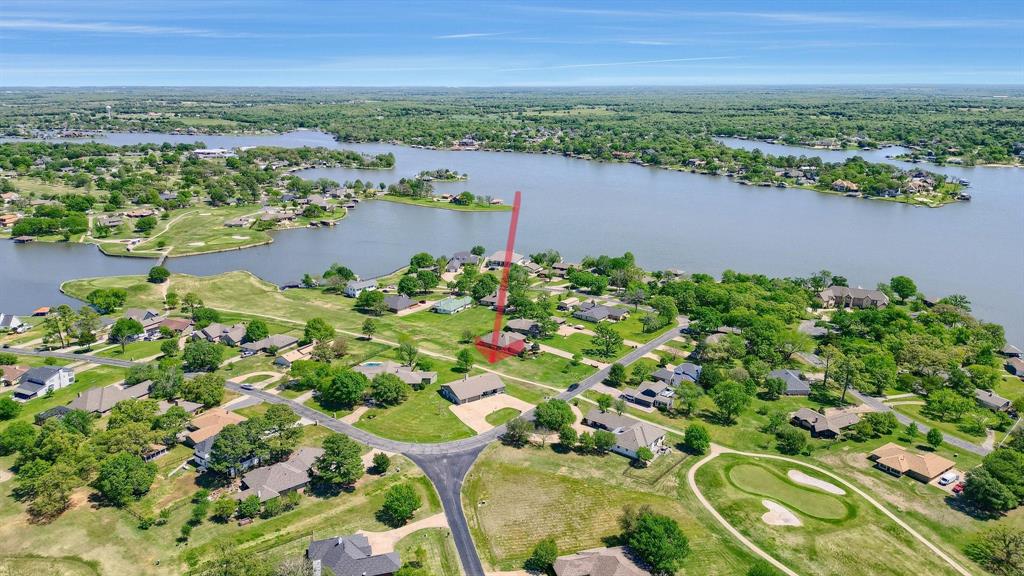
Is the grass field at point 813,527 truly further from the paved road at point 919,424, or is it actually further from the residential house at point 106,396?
the residential house at point 106,396

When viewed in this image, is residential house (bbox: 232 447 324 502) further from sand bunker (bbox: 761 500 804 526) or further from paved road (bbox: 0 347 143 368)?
sand bunker (bbox: 761 500 804 526)

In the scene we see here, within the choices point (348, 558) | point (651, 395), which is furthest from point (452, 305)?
point (348, 558)

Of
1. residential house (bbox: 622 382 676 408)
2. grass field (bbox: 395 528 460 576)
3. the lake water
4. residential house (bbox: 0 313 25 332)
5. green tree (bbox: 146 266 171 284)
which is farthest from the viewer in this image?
the lake water

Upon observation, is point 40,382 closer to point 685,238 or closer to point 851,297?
point 851,297

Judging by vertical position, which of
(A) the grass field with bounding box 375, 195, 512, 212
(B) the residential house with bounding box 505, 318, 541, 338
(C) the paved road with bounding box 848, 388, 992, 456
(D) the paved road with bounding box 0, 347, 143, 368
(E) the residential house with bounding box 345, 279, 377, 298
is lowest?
(C) the paved road with bounding box 848, 388, 992, 456

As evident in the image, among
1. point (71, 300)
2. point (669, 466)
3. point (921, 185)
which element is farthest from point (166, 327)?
point (921, 185)

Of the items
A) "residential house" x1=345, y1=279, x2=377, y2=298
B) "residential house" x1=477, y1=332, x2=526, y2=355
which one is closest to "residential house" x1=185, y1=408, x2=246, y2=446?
"residential house" x1=477, y1=332, x2=526, y2=355
